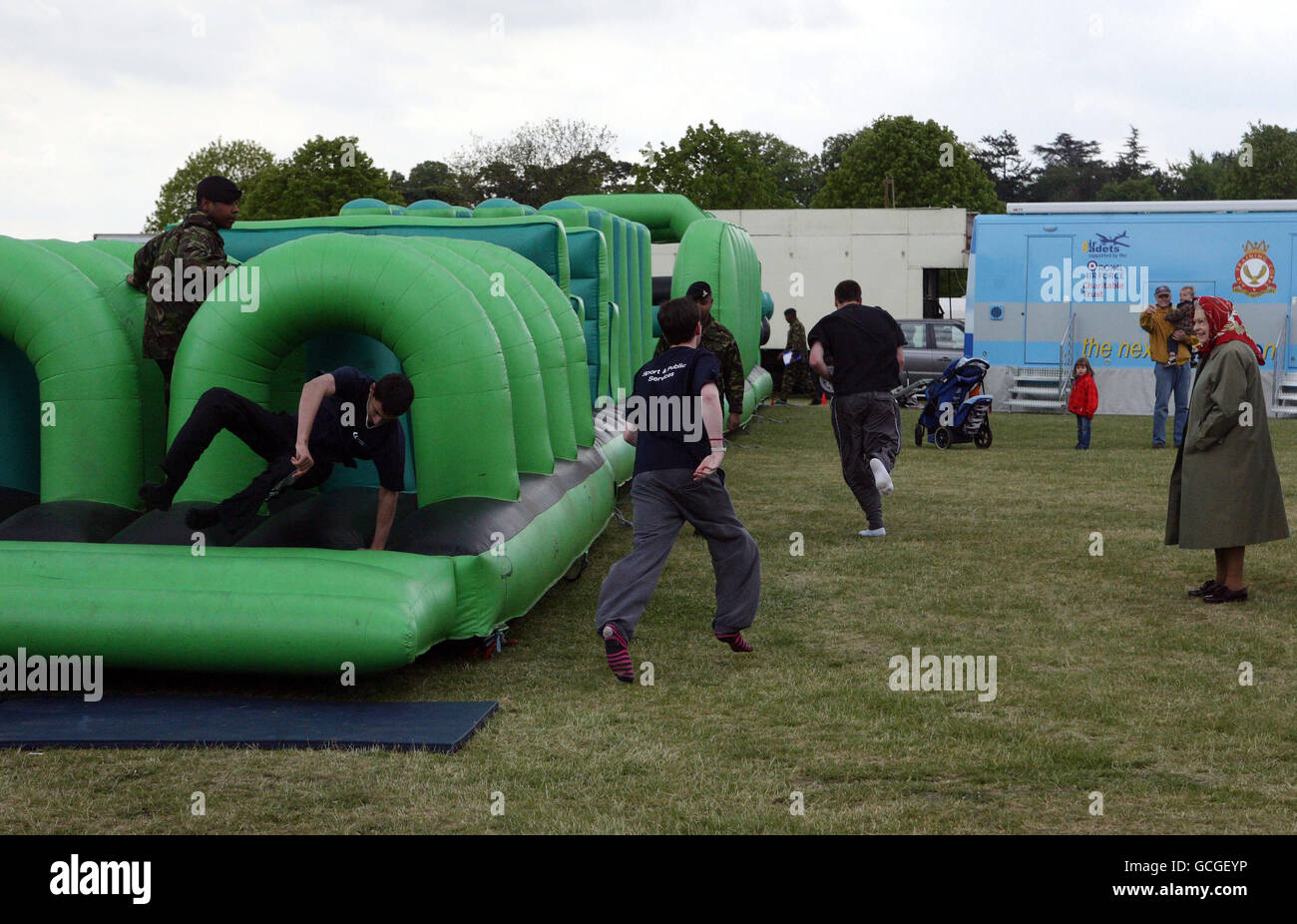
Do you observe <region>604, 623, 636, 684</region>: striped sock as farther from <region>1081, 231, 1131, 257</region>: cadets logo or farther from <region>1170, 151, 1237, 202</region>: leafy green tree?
<region>1170, 151, 1237, 202</region>: leafy green tree

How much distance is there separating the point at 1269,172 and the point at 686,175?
28.4 meters

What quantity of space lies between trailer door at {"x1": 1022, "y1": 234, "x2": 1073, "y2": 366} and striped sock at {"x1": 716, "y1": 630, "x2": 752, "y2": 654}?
15.7 metres

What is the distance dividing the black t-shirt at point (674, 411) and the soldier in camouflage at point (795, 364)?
16.9 m

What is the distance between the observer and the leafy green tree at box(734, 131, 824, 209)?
94688mm

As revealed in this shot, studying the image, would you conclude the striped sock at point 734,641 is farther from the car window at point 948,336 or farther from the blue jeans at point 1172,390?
the car window at point 948,336

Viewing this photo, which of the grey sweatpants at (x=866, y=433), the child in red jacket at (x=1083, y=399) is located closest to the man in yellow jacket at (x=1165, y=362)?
the child in red jacket at (x=1083, y=399)

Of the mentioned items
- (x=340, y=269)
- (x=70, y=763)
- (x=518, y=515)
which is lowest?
(x=70, y=763)

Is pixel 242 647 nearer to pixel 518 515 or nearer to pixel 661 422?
pixel 518 515

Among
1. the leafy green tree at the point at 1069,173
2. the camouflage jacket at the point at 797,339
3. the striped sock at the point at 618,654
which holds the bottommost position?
the striped sock at the point at 618,654

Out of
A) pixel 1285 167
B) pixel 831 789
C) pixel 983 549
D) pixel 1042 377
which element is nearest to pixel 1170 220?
pixel 1042 377

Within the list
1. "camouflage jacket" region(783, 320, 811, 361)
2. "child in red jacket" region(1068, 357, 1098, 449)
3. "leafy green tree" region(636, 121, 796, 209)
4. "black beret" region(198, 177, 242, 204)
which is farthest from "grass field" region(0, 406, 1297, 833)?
"leafy green tree" region(636, 121, 796, 209)

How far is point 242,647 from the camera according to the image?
5.70m

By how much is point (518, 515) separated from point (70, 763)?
2.55 meters

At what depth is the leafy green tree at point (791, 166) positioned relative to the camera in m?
94.7
